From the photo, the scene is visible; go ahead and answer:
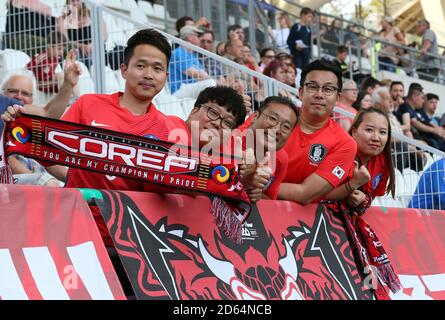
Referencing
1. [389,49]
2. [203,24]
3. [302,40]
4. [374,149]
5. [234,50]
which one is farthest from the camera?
[389,49]

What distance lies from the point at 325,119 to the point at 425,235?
1146 mm

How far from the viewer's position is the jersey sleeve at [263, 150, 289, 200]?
5348mm

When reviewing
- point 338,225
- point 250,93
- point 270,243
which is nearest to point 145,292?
point 270,243

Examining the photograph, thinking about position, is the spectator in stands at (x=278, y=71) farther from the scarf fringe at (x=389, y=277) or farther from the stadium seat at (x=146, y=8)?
the scarf fringe at (x=389, y=277)

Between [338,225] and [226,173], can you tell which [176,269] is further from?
[338,225]

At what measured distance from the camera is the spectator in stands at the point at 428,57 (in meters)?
18.5

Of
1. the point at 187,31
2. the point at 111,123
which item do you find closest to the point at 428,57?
the point at 187,31

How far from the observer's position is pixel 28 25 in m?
8.01

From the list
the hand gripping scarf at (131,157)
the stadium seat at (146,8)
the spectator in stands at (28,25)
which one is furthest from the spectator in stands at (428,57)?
the hand gripping scarf at (131,157)

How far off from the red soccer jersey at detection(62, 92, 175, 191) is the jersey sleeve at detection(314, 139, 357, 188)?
1.22 meters

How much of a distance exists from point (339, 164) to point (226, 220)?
4.56 ft

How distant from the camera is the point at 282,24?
16.3m

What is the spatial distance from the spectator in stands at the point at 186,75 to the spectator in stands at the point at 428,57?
10.9 meters

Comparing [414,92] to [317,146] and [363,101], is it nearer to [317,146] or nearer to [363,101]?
[363,101]
